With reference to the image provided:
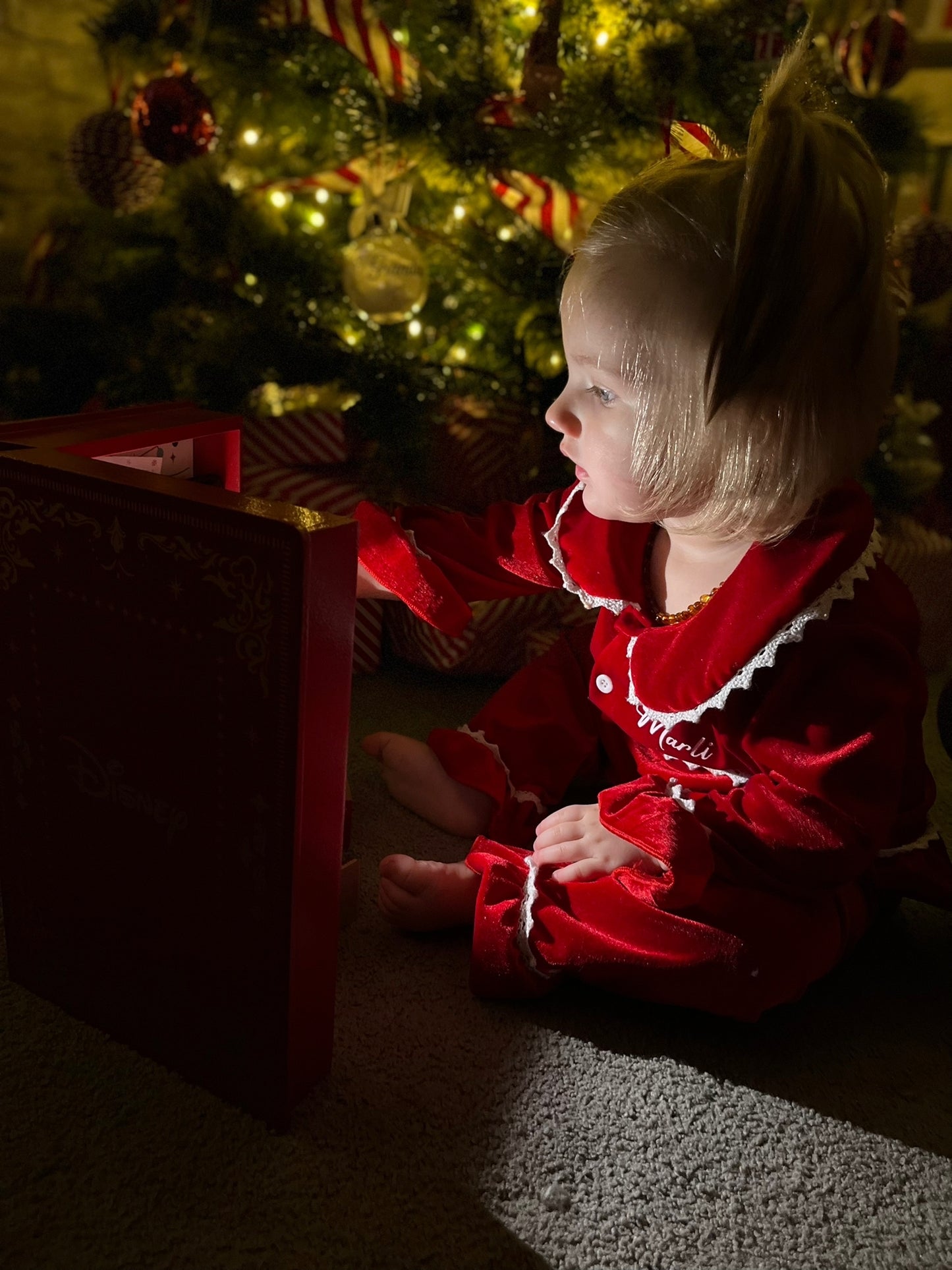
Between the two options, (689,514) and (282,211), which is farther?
(282,211)

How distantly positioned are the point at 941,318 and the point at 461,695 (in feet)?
2.61

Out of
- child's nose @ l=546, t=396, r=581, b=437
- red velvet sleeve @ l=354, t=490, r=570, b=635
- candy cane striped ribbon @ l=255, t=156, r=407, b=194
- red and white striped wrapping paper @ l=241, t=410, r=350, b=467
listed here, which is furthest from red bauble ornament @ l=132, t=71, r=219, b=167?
child's nose @ l=546, t=396, r=581, b=437

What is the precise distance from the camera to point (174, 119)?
98cm

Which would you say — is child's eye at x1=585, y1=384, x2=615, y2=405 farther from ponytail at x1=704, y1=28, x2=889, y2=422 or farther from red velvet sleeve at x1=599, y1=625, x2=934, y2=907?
red velvet sleeve at x1=599, y1=625, x2=934, y2=907

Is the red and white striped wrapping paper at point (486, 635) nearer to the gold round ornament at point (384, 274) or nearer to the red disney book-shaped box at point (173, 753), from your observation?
the gold round ornament at point (384, 274)

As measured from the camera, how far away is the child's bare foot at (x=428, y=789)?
85cm

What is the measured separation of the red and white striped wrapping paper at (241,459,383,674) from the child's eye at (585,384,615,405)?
1.53 ft

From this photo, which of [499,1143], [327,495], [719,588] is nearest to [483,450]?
[327,495]

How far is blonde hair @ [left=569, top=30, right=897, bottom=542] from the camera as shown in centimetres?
54

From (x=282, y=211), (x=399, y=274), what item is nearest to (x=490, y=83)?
(x=399, y=274)

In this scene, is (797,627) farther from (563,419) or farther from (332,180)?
(332,180)

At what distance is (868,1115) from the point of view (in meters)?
0.62

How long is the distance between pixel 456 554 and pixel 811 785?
0.31m

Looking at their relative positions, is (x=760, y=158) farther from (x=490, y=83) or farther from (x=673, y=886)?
(x=490, y=83)
